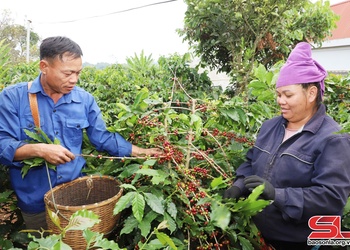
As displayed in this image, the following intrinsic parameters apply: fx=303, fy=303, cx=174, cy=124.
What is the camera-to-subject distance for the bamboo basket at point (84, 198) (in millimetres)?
1498

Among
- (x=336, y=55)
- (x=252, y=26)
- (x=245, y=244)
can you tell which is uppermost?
(x=252, y=26)

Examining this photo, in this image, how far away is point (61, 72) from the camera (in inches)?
75.7

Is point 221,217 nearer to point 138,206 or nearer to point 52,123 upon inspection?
point 138,206

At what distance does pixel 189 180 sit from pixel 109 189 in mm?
567

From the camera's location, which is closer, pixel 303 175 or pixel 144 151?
pixel 303 175

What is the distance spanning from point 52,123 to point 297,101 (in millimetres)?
1537

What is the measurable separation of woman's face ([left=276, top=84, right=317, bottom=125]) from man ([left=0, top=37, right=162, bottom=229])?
0.82m

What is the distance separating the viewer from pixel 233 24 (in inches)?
236

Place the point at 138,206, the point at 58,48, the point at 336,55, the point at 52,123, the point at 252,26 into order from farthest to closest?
the point at 336,55, the point at 252,26, the point at 52,123, the point at 58,48, the point at 138,206

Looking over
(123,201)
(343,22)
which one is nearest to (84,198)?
(123,201)

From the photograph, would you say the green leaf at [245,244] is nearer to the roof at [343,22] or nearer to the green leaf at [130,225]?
the green leaf at [130,225]

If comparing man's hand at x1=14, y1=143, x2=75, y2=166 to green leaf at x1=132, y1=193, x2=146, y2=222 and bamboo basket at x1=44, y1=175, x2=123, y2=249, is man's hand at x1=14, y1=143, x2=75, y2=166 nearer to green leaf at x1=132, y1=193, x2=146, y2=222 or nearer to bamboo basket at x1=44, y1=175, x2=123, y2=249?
bamboo basket at x1=44, y1=175, x2=123, y2=249

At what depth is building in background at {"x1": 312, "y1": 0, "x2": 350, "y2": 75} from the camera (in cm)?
1383

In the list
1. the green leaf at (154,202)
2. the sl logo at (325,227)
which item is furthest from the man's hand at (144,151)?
the sl logo at (325,227)
